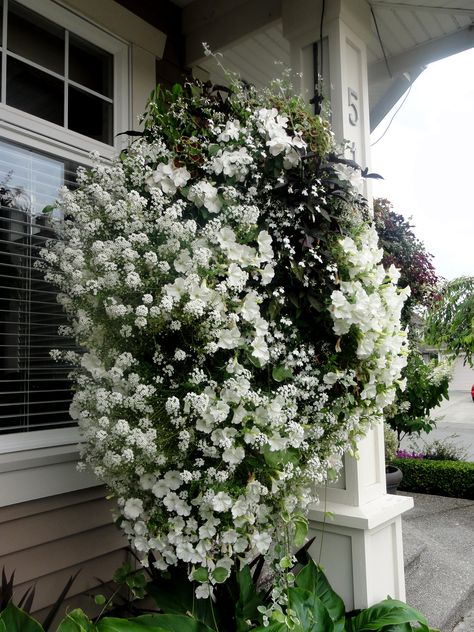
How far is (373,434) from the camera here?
2.37 meters

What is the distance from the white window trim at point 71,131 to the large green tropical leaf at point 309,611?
1.91 metres

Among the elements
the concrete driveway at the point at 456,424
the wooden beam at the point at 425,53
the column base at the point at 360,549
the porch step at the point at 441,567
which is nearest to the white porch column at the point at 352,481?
the column base at the point at 360,549

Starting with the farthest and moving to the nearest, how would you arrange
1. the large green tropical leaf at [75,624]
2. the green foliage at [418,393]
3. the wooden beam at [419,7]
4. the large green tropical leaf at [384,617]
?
the green foliage at [418,393]
the wooden beam at [419,7]
the large green tropical leaf at [384,617]
the large green tropical leaf at [75,624]

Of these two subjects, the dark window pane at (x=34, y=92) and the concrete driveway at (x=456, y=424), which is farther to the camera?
the concrete driveway at (x=456, y=424)

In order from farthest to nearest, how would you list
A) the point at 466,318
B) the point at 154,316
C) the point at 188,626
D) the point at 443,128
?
the point at 443,128 → the point at 466,318 → the point at 188,626 → the point at 154,316

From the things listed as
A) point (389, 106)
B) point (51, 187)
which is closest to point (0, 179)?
point (51, 187)

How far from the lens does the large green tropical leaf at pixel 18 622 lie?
1496 mm

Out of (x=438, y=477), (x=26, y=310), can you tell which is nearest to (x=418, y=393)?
(x=438, y=477)

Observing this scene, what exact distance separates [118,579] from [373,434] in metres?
1.24

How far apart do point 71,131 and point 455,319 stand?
32.8 feet

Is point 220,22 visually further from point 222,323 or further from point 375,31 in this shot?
point 222,323

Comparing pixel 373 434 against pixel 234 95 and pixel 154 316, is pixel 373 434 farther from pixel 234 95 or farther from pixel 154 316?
pixel 234 95

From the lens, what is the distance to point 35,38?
2.34 meters

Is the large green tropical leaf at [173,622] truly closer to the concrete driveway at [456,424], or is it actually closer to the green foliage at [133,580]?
the green foliage at [133,580]
